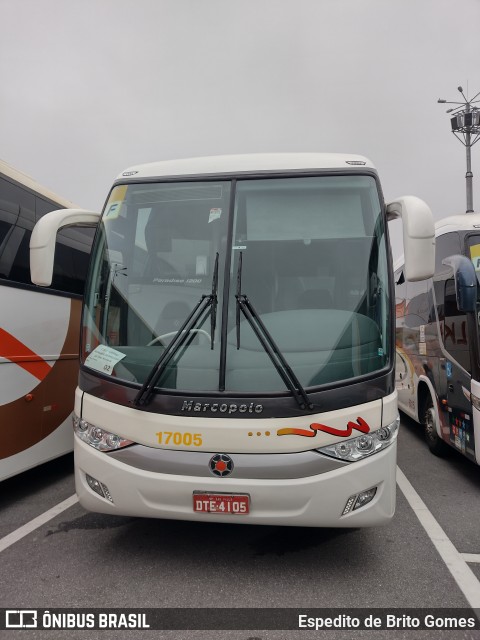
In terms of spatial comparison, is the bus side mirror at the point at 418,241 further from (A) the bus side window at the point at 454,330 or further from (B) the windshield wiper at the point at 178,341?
(A) the bus side window at the point at 454,330

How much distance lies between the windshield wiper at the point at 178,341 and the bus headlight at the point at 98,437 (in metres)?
0.31

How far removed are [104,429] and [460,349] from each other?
4249 millimetres

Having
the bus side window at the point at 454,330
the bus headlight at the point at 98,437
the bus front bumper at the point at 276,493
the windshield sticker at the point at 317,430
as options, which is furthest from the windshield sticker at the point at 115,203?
the bus side window at the point at 454,330

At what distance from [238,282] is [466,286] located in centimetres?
301

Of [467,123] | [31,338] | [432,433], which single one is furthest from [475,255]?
[467,123]

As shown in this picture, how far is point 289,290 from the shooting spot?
368 cm

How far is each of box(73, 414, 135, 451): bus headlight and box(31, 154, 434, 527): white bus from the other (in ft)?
0.04

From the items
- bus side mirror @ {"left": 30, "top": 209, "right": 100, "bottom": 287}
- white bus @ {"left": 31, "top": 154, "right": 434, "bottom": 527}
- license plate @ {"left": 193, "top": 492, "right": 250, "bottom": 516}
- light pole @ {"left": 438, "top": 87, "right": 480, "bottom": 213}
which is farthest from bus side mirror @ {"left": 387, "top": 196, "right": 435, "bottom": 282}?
light pole @ {"left": 438, "top": 87, "right": 480, "bottom": 213}

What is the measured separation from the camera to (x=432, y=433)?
23.5ft

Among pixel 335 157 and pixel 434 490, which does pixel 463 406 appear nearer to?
pixel 434 490

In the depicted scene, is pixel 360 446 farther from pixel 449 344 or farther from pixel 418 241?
pixel 449 344

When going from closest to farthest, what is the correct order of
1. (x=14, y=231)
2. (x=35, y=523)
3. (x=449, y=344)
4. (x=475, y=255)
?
(x=35, y=523), (x=14, y=231), (x=475, y=255), (x=449, y=344)

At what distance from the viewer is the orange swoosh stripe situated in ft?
15.6

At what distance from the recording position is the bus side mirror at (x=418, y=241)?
12.0ft
